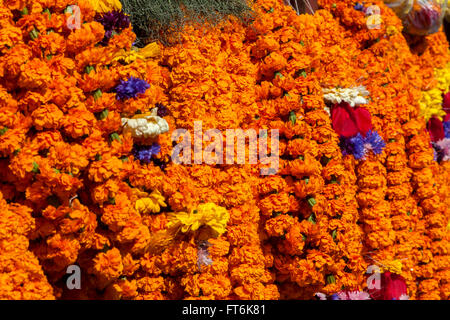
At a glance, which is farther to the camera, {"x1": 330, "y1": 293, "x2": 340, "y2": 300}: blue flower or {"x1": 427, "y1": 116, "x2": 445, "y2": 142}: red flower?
{"x1": 427, "y1": 116, "x2": 445, "y2": 142}: red flower

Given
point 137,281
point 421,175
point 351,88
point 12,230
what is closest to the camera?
point 12,230

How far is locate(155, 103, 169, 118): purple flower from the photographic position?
348cm

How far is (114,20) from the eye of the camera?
3.25 meters

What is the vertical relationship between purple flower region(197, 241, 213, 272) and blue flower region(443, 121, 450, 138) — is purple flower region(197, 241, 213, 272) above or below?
below

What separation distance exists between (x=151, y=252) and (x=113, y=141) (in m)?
0.60

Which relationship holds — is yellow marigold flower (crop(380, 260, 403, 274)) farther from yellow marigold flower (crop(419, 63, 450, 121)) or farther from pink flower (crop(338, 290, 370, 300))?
yellow marigold flower (crop(419, 63, 450, 121))

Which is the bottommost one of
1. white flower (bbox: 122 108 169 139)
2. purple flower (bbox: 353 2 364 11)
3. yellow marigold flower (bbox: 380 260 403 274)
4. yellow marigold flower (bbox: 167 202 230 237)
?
yellow marigold flower (bbox: 380 260 403 274)

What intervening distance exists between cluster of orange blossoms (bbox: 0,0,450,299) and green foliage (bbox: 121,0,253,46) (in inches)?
3.5

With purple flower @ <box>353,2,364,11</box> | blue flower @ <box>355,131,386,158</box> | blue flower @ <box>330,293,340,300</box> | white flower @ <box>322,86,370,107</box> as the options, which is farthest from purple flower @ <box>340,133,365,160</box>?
purple flower @ <box>353,2,364,11</box>

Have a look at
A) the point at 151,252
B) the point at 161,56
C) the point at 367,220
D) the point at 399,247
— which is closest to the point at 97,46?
the point at 161,56

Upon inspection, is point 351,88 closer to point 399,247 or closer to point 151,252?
point 399,247

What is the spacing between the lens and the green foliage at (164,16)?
3.52m

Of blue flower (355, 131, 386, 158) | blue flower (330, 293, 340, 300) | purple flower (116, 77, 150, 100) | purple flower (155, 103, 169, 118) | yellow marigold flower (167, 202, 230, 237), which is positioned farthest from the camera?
blue flower (355, 131, 386, 158)

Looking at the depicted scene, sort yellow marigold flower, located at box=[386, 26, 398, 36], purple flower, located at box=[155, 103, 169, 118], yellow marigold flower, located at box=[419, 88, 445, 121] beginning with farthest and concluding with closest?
yellow marigold flower, located at box=[419, 88, 445, 121]
yellow marigold flower, located at box=[386, 26, 398, 36]
purple flower, located at box=[155, 103, 169, 118]
